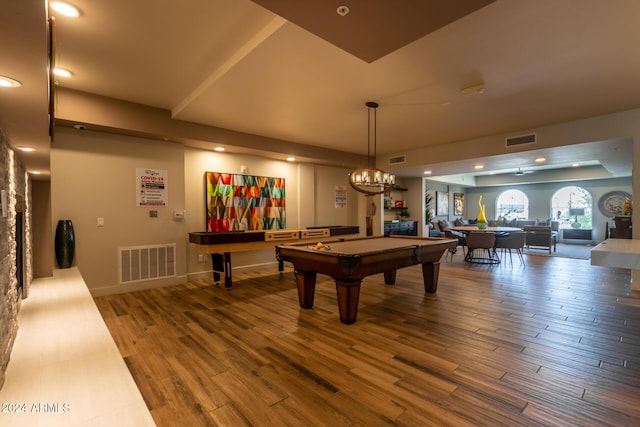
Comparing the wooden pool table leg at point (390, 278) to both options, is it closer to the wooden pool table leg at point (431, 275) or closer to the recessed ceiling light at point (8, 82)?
the wooden pool table leg at point (431, 275)

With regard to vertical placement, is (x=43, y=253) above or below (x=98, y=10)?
below

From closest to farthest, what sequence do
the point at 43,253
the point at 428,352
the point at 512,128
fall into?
the point at 428,352 → the point at 43,253 → the point at 512,128

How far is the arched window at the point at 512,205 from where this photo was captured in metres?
13.2

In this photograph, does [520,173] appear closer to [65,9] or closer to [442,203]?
[442,203]

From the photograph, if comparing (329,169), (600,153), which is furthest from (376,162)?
(600,153)

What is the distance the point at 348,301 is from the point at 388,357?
2.76ft

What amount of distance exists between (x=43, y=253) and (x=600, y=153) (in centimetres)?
956

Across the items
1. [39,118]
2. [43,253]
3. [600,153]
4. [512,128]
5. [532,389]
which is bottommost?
[532,389]

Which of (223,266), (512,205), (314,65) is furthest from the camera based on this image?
(512,205)

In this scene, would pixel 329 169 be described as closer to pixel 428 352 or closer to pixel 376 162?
pixel 376 162

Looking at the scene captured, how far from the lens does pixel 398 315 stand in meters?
3.64

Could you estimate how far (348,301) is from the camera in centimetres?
335

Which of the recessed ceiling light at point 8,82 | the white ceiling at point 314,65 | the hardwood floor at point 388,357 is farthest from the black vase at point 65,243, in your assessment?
the recessed ceiling light at point 8,82

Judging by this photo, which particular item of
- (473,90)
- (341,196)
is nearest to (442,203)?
(341,196)
